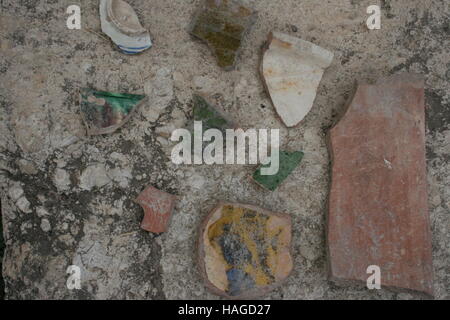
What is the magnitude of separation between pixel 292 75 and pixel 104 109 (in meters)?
0.69

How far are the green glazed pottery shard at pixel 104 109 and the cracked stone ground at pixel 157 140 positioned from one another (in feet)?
0.16

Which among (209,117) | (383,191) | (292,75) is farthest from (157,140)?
(383,191)

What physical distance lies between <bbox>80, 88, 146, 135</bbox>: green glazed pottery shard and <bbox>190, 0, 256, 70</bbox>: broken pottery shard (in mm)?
347

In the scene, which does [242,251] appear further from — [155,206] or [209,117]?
[209,117]

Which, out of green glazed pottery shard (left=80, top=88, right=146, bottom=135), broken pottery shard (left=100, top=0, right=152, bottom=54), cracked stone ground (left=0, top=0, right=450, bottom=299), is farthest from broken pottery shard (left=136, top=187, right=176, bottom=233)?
broken pottery shard (left=100, top=0, right=152, bottom=54)

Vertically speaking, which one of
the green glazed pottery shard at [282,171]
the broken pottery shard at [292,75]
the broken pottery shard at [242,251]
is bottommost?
the broken pottery shard at [242,251]

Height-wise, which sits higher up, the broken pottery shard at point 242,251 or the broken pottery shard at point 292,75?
the broken pottery shard at point 292,75

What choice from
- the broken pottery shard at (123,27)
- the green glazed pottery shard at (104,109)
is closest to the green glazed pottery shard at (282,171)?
the green glazed pottery shard at (104,109)

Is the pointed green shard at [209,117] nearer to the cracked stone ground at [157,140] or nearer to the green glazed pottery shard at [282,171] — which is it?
the cracked stone ground at [157,140]

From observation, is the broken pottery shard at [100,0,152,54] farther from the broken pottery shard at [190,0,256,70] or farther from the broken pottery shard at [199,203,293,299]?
the broken pottery shard at [199,203,293,299]

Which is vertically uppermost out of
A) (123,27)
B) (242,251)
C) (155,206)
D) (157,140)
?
(123,27)

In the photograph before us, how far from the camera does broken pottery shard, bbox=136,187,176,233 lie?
194cm

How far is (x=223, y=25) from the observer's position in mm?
1947

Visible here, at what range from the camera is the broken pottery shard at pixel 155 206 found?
1.94 metres
